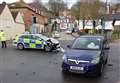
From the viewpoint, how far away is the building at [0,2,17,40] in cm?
3750

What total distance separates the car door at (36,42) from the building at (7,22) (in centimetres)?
1775

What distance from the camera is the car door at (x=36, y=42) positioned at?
20016 mm

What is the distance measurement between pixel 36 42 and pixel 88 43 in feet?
31.8

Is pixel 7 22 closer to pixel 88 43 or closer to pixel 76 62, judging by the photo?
pixel 88 43

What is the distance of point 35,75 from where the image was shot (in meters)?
9.76

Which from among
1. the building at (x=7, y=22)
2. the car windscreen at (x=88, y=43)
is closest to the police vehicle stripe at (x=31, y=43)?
the car windscreen at (x=88, y=43)

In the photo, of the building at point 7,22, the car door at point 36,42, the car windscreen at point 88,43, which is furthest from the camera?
the building at point 7,22

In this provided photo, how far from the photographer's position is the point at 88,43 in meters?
11.0

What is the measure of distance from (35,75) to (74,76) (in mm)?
1554

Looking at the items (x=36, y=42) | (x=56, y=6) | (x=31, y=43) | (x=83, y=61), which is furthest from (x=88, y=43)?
(x=56, y=6)

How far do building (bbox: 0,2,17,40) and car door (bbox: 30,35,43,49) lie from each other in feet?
58.2

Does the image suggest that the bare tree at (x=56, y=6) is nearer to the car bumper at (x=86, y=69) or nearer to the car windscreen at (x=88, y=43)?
the car windscreen at (x=88, y=43)

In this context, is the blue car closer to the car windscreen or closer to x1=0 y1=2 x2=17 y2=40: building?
the car windscreen

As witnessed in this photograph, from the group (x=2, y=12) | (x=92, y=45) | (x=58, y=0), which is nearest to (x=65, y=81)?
(x=92, y=45)
